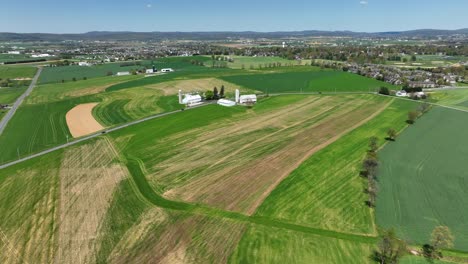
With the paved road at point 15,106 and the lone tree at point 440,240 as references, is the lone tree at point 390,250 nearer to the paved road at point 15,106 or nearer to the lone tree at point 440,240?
the lone tree at point 440,240

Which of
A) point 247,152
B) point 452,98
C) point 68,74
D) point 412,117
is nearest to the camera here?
point 247,152

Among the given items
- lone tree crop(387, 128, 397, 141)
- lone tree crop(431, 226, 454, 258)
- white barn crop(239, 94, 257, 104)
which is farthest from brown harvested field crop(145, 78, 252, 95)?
lone tree crop(431, 226, 454, 258)

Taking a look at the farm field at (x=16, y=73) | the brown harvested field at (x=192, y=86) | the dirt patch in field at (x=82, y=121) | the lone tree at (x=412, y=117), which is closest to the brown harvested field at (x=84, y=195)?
the dirt patch in field at (x=82, y=121)

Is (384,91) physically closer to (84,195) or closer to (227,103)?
(227,103)

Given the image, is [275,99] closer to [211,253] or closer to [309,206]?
[309,206]

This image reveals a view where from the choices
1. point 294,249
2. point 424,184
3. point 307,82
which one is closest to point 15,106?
point 294,249

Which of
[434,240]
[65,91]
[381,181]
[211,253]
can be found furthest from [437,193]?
[65,91]

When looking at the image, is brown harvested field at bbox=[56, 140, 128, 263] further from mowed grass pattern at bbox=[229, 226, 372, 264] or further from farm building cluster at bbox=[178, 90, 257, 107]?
farm building cluster at bbox=[178, 90, 257, 107]
